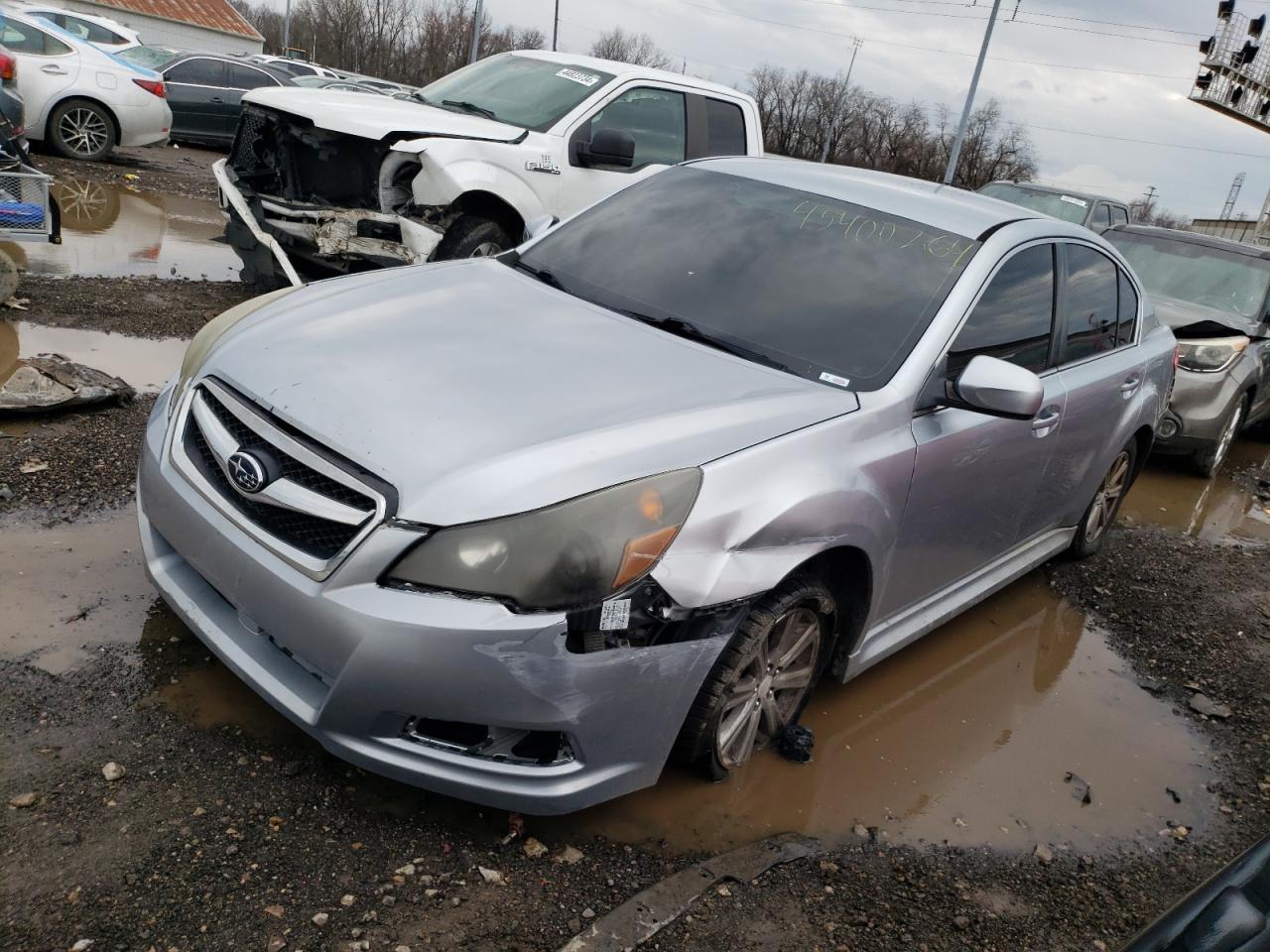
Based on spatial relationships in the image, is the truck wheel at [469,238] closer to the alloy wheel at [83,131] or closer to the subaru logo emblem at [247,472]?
the subaru logo emblem at [247,472]

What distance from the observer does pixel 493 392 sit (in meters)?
2.68

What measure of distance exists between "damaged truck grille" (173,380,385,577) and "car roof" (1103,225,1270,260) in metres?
8.43

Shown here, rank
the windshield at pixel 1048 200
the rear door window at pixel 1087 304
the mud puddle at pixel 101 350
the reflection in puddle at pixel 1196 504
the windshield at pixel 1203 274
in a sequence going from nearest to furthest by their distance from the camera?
the rear door window at pixel 1087 304 → the mud puddle at pixel 101 350 → the reflection in puddle at pixel 1196 504 → the windshield at pixel 1203 274 → the windshield at pixel 1048 200

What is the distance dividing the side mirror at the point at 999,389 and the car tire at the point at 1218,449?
5.61 metres

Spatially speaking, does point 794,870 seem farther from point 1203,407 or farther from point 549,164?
point 1203,407

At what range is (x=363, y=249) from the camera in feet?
21.7

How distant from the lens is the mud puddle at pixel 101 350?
17.8ft

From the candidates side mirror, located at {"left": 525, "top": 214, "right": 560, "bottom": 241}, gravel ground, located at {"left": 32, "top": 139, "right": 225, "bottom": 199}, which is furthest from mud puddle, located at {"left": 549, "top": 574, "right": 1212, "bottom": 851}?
gravel ground, located at {"left": 32, "top": 139, "right": 225, "bottom": 199}

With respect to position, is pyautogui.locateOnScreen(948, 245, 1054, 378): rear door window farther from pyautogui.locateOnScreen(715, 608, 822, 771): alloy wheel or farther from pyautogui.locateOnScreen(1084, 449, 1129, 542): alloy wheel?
pyautogui.locateOnScreen(1084, 449, 1129, 542): alloy wheel

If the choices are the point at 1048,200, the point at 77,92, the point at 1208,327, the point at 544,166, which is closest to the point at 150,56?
the point at 77,92

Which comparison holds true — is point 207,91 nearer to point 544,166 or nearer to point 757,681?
point 544,166

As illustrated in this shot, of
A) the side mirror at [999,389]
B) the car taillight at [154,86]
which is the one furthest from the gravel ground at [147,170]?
the side mirror at [999,389]

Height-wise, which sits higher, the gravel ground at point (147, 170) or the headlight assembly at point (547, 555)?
the headlight assembly at point (547, 555)

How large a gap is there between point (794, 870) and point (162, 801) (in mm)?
1662
